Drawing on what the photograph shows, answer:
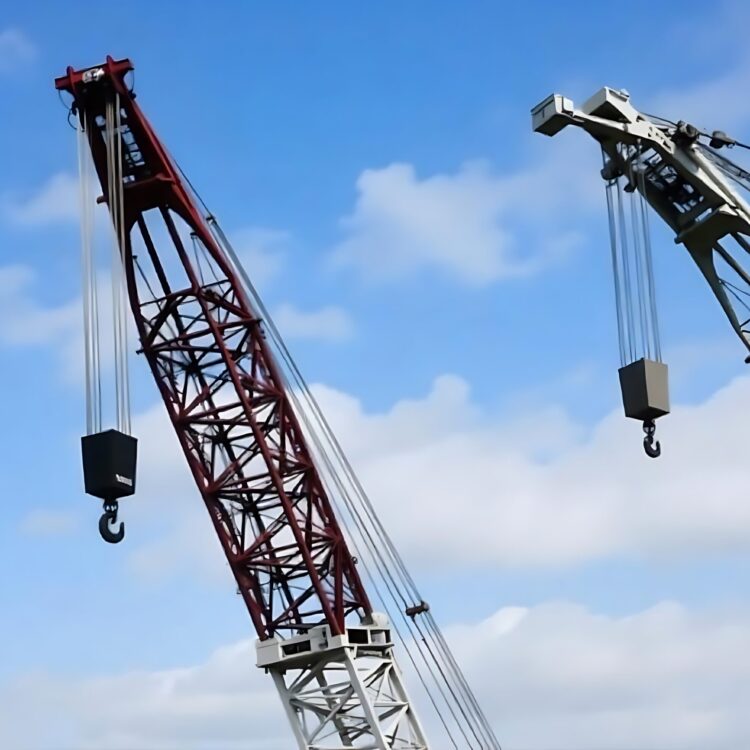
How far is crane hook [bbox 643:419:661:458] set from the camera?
3991 centimetres

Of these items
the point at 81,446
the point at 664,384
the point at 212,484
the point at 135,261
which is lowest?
the point at 664,384

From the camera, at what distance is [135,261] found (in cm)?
5191

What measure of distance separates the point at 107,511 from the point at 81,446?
6.27ft

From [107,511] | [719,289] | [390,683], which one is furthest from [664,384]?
[390,683]

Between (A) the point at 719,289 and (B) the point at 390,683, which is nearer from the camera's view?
(A) the point at 719,289

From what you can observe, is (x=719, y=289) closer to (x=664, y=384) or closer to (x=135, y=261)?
(x=664, y=384)

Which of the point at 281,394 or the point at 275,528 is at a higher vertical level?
the point at 281,394

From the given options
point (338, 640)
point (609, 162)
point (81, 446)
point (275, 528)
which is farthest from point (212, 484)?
point (609, 162)

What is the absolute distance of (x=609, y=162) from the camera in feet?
144

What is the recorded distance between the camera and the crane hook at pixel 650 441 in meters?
39.9

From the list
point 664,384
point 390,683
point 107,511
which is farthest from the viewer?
point 390,683

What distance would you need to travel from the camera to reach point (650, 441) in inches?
1586

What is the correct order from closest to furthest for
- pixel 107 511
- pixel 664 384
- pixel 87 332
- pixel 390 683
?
pixel 664 384
pixel 107 511
pixel 87 332
pixel 390 683

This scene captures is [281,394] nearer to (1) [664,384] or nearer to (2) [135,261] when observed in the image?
(2) [135,261]
